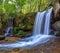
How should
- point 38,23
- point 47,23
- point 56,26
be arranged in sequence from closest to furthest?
1. point 56,26
2. point 47,23
3. point 38,23

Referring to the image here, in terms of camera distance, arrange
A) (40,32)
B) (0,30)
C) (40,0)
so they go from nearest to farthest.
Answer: (40,32) → (0,30) → (40,0)

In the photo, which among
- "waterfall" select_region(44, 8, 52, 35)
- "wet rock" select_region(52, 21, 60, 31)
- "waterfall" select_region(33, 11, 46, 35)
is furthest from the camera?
"waterfall" select_region(33, 11, 46, 35)

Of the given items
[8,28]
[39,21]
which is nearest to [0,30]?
[8,28]

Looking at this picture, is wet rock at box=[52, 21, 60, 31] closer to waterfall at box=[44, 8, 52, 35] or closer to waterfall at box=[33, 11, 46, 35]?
waterfall at box=[44, 8, 52, 35]

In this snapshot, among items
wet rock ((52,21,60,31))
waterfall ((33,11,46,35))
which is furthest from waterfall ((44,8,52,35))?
wet rock ((52,21,60,31))

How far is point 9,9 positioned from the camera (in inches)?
1113

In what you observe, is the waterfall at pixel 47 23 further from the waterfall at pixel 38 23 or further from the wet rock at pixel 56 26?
the wet rock at pixel 56 26

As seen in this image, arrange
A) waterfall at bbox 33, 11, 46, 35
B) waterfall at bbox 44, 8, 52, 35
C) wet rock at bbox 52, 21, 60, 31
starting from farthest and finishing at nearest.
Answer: waterfall at bbox 33, 11, 46, 35
waterfall at bbox 44, 8, 52, 35
wet rock at bbox 52, 21, 60, 31

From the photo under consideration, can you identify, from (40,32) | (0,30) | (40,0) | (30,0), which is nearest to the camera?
(40,32)

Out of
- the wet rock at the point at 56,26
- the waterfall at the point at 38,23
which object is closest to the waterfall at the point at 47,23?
the waterfall at the point at 38,23

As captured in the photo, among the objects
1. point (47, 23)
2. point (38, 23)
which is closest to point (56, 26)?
point (47, 23)

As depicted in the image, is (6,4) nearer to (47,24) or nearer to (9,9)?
(9,9)

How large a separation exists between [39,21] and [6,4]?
1288cm

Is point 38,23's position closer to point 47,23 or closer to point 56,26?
point 47,23
